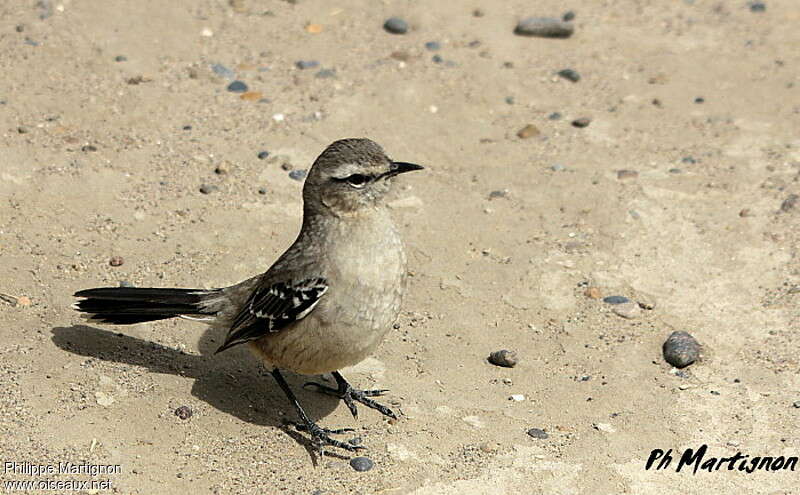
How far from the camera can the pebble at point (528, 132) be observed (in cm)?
1093

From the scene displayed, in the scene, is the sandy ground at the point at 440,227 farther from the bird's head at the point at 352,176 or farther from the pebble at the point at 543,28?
the bird's head at the point at 352,176

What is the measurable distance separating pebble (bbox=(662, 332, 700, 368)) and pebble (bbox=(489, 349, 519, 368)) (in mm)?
1172

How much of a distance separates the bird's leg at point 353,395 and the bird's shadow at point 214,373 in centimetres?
7

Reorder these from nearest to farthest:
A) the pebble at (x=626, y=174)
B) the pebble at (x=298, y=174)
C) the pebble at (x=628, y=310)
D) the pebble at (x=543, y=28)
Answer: the pebble at (x=628, y=310)
the pebble at (x=298, y=174)
the pebble at (x=626, y=174)
the pebble at (x=543, y=28)

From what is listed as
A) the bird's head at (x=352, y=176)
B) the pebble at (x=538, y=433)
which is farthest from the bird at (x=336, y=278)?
the pebble at (x=538, y=433)

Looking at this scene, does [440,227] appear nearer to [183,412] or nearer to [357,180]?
[357,180]

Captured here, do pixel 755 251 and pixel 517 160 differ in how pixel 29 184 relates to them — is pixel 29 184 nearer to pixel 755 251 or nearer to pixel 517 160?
pixel 517 160

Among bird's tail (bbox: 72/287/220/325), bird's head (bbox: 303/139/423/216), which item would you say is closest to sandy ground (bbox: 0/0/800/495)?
bird's tail (bbox: 72/287/220/325)

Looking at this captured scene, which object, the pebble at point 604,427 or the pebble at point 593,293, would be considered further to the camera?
the pebble at point 593,293

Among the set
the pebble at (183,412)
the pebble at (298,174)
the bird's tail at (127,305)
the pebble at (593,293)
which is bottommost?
the pebble at (593,293)

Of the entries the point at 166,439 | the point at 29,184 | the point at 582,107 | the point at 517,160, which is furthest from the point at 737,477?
the point at 29,184

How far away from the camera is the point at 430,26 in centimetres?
1259

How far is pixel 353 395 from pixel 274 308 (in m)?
1.00

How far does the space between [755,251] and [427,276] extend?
2941 millimetres
